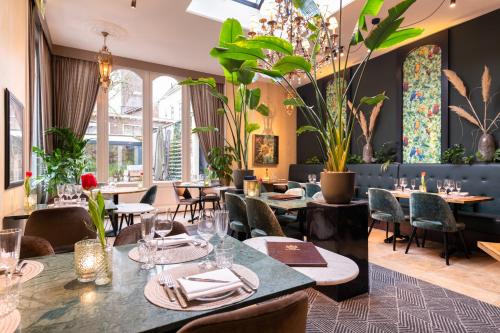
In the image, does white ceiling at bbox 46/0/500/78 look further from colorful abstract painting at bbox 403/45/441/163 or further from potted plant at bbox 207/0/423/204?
potted plant at bbox 207/0/423/204

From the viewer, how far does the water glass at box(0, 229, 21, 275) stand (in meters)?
0.99

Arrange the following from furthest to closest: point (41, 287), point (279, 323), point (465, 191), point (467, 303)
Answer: point (465, 191) → point (467, 303) → point (41, 287) → point (279, 323)

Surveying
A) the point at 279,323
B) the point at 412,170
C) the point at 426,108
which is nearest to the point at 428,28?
the point at 426,108

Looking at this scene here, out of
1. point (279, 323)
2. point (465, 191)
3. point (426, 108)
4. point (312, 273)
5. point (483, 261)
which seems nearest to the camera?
point (279, 323)

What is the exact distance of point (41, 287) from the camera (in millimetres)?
1010

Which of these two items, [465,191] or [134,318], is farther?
[465,191]

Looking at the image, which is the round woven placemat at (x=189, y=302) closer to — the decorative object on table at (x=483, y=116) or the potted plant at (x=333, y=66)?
the potted plant at (x=333, y=66)

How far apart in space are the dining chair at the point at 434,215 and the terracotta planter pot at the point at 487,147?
1436 millimetres

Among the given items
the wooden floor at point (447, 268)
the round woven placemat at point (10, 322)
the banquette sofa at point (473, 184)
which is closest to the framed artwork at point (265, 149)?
the banquette sofa at point (473, 184)

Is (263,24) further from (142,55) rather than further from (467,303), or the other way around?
(467,303)

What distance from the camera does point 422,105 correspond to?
5582 millimetres

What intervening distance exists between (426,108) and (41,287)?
20.6 feet

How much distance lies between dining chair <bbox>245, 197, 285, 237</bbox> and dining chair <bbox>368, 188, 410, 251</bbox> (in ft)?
8.07

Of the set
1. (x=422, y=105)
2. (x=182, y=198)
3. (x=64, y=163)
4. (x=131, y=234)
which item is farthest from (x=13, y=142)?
(x=422, y=105)
